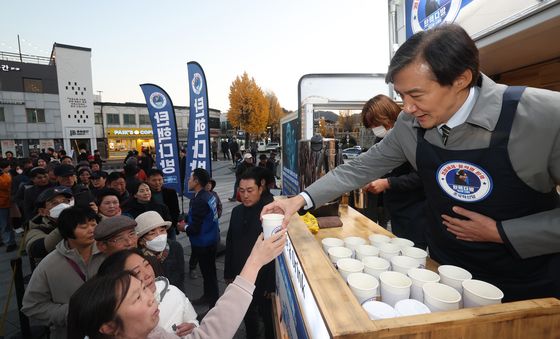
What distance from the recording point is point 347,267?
1.41 metres

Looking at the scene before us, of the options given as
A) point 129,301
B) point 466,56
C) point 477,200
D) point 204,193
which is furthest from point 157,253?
point 466,56

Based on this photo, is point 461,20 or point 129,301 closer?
point 129,301

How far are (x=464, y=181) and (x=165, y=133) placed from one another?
7.32 metres

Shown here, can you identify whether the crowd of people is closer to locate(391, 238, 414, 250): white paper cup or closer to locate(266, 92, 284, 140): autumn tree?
locate(391, 238, 414, 250): white paper cup

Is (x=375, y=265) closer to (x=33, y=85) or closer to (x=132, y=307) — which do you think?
(x=132, y=307)

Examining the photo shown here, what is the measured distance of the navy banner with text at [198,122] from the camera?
6.74m

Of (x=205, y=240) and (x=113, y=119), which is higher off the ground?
(x=113, y=119)

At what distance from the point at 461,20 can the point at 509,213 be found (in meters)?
2.20

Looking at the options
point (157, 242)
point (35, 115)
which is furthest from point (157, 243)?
point (35, 115)

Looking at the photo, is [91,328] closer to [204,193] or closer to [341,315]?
[341,315]

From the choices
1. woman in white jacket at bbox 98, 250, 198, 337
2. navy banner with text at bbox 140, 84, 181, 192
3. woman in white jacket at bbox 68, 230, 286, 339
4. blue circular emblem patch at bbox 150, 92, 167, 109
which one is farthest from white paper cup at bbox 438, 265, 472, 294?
blue circular emblem patch at bbox 150, 92, 167, 109

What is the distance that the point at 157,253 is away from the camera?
3.19 meters

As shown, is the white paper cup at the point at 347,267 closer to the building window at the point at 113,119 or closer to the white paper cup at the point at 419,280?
the white paper cup at the point at 419,280

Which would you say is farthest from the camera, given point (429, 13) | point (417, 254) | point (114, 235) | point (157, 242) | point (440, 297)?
point (429, 13)
